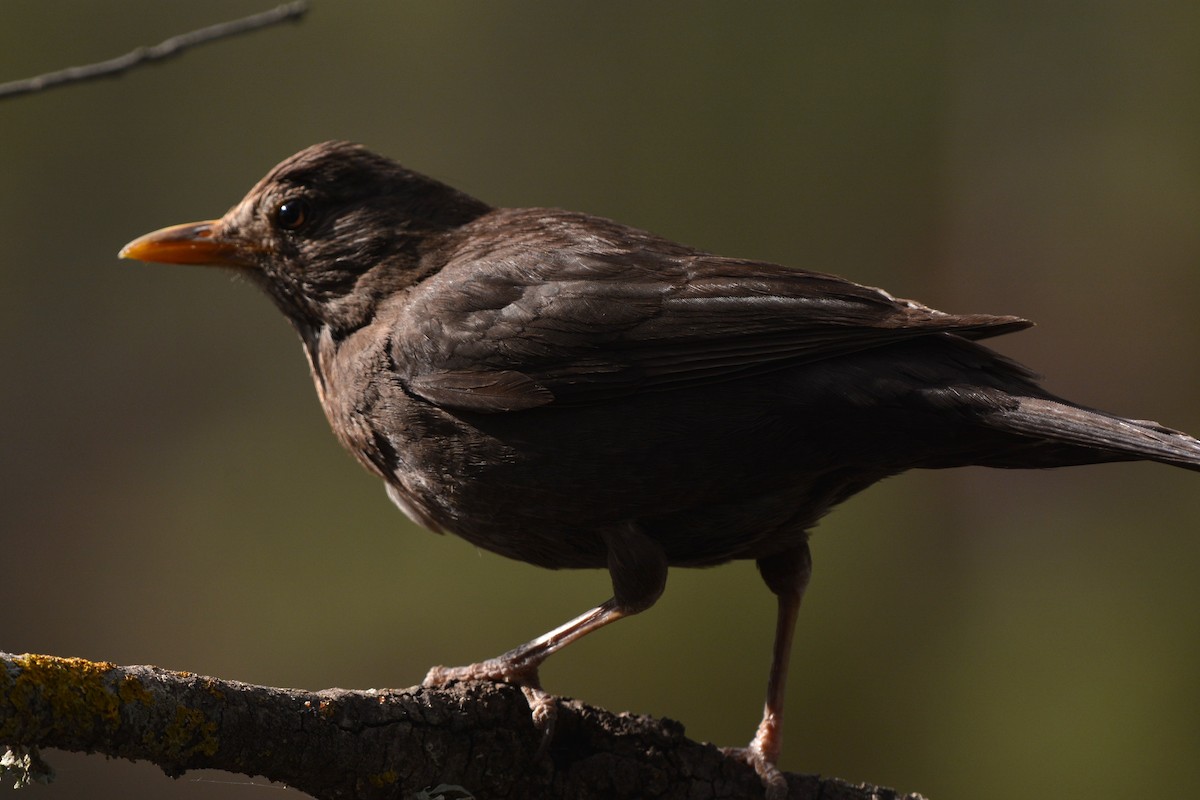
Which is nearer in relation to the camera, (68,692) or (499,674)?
(68,692)

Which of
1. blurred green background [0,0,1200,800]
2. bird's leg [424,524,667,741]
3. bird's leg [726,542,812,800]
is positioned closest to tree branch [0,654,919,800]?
bird's leg [424,524,667,741]

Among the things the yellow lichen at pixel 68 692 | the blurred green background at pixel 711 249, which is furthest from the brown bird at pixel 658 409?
the blurred green background at pixel 711 249

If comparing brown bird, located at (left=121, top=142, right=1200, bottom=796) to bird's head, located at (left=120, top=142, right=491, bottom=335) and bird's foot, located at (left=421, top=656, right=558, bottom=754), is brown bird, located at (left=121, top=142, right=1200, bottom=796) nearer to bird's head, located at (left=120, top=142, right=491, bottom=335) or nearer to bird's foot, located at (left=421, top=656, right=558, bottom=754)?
bird's foot, located at (left=421, top=656, right=558, bottom=754)

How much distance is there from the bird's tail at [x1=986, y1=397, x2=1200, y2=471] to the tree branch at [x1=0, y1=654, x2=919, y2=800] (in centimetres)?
132

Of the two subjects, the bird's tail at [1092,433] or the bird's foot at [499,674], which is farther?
the bird's foot at [499,674]

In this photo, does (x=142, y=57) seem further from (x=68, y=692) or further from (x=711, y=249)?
(x=711, y=249)

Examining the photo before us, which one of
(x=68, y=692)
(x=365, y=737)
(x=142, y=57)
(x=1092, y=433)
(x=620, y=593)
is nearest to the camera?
(x=68, y=692)

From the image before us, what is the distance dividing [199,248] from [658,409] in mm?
2219

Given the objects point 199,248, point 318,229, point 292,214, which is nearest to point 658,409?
point 318,229

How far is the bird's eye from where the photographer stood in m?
5.14

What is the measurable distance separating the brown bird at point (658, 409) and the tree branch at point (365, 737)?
0.64ft

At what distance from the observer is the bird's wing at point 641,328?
405cm

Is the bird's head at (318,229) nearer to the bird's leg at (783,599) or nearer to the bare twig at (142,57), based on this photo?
the bare twig at (142,57)

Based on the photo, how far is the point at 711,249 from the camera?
9688mm
